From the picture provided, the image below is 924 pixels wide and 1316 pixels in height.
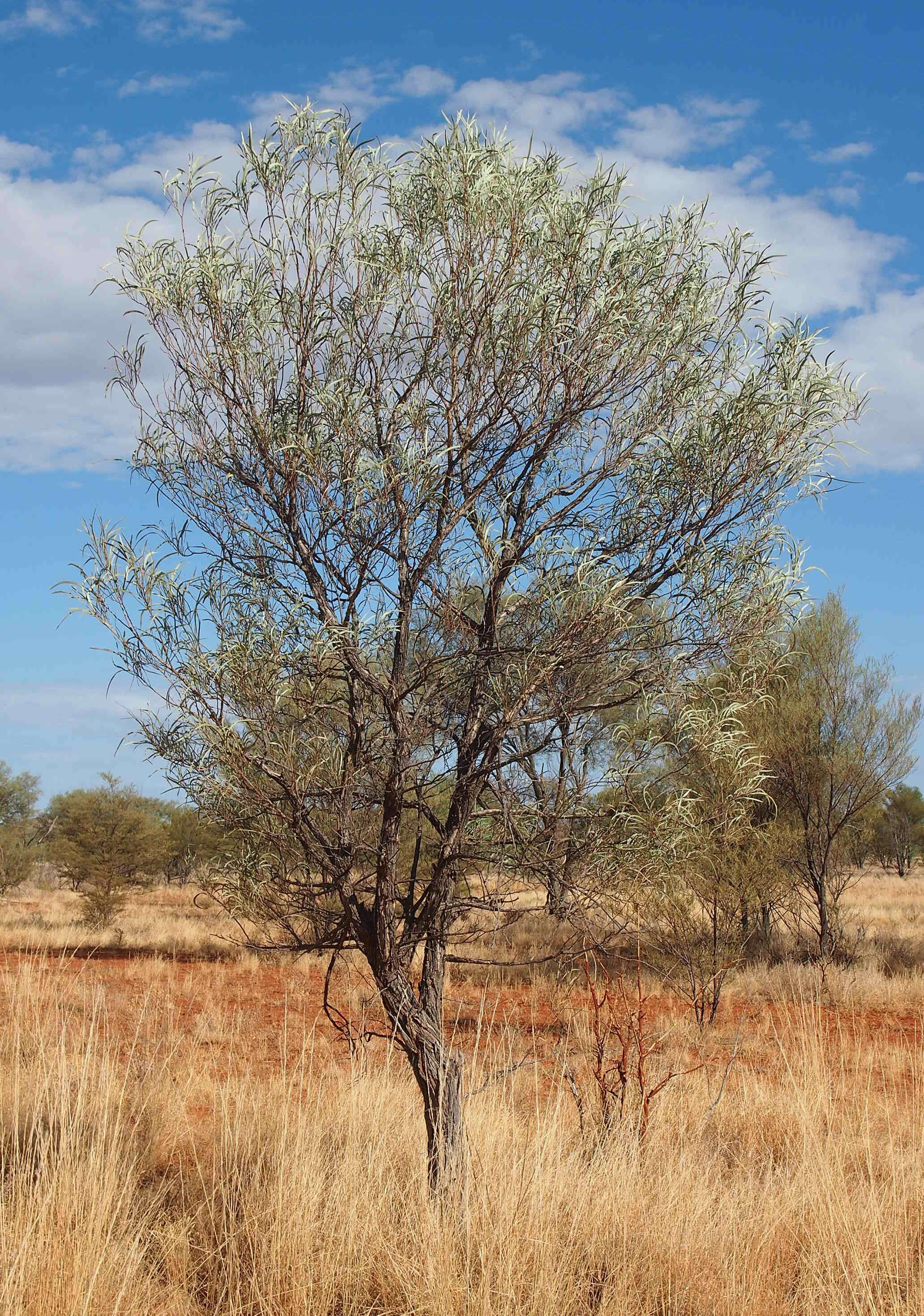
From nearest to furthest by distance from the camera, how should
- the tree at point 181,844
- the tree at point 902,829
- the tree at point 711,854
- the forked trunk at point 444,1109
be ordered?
the tree at point 711,854 → the forked trunk at point 444,1109 → the tree at point 181,844 → the tree at point 902,829

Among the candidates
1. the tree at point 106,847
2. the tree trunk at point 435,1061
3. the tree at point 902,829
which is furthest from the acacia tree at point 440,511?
the tree at point 902,829

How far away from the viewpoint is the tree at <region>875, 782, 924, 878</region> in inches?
1850

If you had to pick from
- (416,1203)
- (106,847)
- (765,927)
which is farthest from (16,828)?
(416,1203)

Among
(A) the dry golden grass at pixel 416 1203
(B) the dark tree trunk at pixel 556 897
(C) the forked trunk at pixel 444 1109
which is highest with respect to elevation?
(B) the dark tree trunk at pixel 556 897

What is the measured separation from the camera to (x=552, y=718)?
469 centimetres

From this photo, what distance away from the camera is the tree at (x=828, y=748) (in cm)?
1719

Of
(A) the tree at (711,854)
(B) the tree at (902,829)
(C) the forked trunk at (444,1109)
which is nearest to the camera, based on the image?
(A) the tree at (711,854)

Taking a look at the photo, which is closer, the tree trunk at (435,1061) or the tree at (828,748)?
the tree trunk at (435,1061)

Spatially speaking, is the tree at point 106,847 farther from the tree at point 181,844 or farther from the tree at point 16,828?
the tree at point 16,828

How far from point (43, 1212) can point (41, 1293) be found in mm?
368

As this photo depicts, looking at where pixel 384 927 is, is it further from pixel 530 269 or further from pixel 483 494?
pixel 530 269

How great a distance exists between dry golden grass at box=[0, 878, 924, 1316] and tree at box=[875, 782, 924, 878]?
4213cm

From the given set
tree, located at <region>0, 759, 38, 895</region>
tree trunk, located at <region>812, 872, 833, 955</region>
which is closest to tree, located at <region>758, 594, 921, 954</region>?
tree trunk, located at <region>812, 872, 833, 955</region>

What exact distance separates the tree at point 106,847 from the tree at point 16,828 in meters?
6.59
